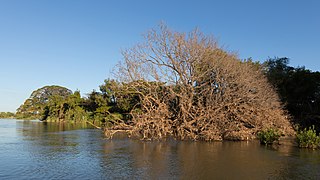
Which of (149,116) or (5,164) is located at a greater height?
(149,116)

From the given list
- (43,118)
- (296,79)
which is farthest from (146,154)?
(43,118)

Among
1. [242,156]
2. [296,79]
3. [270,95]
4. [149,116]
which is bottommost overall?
[242,156]

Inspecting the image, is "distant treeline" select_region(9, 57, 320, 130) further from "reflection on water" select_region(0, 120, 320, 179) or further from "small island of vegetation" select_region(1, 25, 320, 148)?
"reflection on water" select_region(0, 120, 320, 179)

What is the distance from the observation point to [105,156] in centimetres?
1522

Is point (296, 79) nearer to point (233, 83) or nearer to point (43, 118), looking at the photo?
point (233, 83)

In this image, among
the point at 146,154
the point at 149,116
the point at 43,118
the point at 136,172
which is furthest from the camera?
the point at 43,118

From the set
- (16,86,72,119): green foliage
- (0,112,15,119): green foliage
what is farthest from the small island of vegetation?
(0,112,15,119): green foliage

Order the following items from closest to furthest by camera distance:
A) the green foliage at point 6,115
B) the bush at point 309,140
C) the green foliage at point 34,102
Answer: the bush at point 309,140
the green foliage at point 34,102
the green foliage at point 6,115

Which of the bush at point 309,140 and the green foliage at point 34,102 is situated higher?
the green foliage at point 34,102

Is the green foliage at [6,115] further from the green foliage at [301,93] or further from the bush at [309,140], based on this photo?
the bush at [309,140]

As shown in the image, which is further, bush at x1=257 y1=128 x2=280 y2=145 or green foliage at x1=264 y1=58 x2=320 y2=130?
green foliage at x1=264 y1=58 x2=320 y2=130

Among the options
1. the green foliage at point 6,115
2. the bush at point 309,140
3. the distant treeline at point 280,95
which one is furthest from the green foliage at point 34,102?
the bush at point 309,140

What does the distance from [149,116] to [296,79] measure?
21.5m

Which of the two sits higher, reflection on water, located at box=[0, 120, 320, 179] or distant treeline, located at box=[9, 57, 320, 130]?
distant treeline, located at box=[9, 57, 320, 130]
